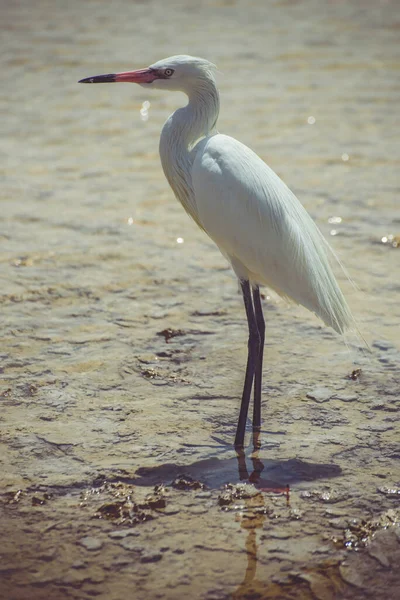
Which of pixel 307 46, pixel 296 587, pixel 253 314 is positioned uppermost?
pixel 307 46

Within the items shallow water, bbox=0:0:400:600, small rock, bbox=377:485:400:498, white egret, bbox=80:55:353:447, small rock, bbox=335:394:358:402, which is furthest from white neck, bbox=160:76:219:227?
small rock, bbox=377:485:400:498

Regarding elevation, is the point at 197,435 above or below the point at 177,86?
below

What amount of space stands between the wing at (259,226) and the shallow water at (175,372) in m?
0.58

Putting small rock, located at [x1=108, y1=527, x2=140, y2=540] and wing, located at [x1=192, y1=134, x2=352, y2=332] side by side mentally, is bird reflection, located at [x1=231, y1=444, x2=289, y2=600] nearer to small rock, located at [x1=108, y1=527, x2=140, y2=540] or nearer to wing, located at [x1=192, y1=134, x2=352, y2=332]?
small rock, located at [x1=108, y1=527, x2=140, y2=540]

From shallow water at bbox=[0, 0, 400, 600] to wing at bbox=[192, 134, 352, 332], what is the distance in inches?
22.8

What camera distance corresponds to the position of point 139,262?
17.8 feet

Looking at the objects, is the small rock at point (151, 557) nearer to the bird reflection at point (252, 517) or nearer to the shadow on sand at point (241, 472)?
the bird reflection at point (252, 517)

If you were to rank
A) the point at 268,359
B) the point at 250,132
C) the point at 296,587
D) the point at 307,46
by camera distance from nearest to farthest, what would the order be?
the point at 296,587 < the point at 268,359 < the point at 250,132 < the point at 307,46

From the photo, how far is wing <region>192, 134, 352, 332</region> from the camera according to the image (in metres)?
3.49

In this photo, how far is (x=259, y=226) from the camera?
352cm

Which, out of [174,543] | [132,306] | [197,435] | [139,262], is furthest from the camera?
[139,262]

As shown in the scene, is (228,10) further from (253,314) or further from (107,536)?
(107,536)

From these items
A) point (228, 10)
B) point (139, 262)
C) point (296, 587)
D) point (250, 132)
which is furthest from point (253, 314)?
point (228, 10)

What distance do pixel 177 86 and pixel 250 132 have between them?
13.8 ft
